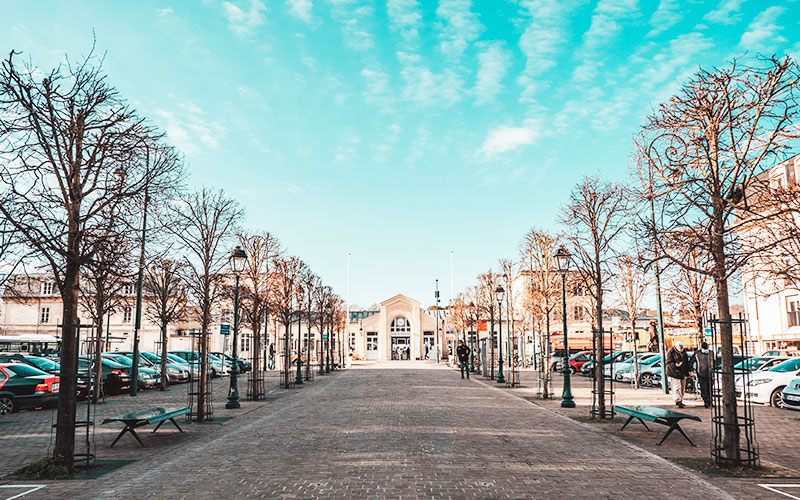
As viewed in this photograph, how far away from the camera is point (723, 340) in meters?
9.45

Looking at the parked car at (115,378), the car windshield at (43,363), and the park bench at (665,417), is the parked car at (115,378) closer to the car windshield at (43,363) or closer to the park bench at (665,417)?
the car windshield at (43,363)

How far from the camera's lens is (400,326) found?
85.7 meters

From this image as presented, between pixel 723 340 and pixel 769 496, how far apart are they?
246cm

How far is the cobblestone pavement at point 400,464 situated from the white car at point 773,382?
8424 millimetres

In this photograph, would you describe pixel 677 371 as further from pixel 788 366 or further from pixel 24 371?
pixel 24 371

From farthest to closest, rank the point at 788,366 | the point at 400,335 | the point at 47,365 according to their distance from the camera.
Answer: the point at 400,335, the point at 47,365, the point at 788,366

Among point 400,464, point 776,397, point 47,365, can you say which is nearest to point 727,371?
point 400,464

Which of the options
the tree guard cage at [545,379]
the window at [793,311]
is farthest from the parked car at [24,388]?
the window at [793,311]

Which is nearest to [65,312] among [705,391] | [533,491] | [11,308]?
[533,491]

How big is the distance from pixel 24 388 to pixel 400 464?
14.2 m

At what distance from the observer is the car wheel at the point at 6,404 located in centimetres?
1762

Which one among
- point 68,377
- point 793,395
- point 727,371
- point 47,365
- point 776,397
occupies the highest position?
point 68,377

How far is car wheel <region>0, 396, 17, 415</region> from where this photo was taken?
17625 mm

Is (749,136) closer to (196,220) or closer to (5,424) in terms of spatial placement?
(196,220)
